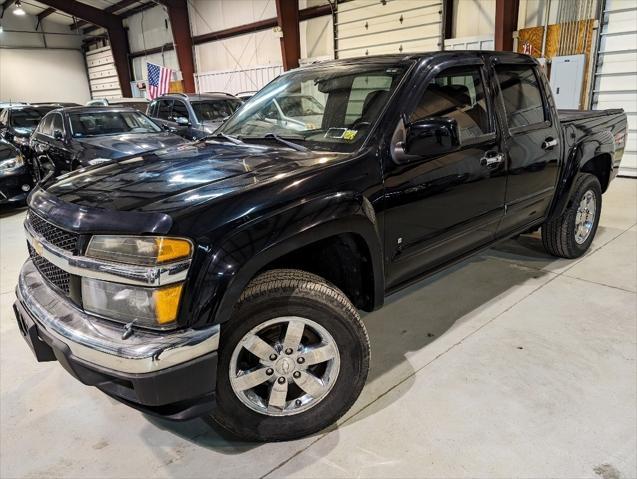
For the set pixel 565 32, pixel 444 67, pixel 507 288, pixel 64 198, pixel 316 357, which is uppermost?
pixel 565 32

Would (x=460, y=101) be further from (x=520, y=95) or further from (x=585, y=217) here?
(x=585, y=217)

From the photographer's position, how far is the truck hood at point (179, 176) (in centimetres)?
177

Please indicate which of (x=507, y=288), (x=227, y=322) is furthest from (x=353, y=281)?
(x=507, y=288)

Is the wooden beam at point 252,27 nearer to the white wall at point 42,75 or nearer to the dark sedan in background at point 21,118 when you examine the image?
the dark sedan in background at point 21,118

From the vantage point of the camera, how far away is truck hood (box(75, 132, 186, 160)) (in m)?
6.09

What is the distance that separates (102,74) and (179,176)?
2531cm

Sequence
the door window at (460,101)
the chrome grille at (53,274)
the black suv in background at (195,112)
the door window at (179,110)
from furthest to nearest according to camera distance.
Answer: the door window at (179,110) < the black suv in background at (195,112) < the door window at (460,101) < the chrome grille at (53,274)

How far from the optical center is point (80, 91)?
24.6 metres

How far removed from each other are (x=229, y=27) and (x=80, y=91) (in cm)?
1373

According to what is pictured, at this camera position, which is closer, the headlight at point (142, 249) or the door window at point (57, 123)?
the headlight at point (142, 249)

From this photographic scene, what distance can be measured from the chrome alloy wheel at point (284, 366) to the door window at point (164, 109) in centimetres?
840

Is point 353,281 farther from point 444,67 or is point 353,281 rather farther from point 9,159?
point 9,159

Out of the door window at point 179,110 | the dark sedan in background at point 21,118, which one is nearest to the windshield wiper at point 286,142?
the door window at point 179,110

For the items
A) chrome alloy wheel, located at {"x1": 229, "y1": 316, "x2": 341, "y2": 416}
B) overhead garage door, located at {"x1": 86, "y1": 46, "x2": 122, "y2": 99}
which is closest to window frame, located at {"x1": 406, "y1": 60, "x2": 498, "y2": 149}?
chrome alloy wheel, located at {"x1": 229, "y1": 316, "x2": 341, "y2": 416}
